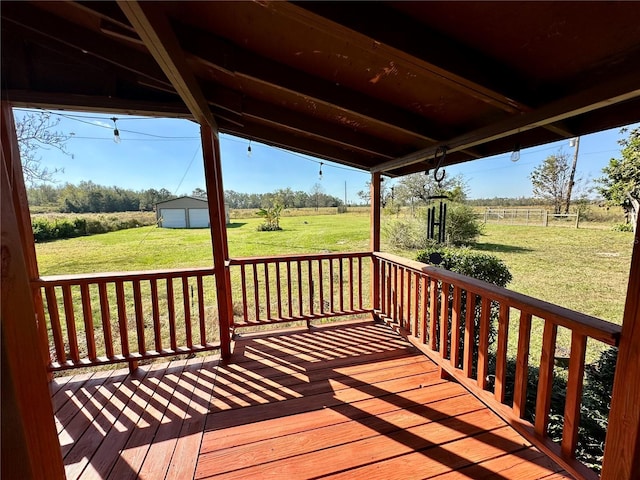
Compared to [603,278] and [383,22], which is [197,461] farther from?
[603,278]

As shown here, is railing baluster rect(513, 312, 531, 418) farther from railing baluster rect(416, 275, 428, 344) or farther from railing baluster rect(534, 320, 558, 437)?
railing baluster rect(416, 275, 428, 344)

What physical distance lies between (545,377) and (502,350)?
0.90 ft

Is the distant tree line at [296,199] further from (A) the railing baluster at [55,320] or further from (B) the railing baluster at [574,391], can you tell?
(B) the railing baluster at [574,391]

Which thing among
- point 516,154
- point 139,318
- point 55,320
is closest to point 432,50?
point 516,154

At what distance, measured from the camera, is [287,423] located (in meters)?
1.95

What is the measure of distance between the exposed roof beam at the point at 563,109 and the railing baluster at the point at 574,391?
3.65 ft

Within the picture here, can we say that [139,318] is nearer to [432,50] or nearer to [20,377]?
[20,377]

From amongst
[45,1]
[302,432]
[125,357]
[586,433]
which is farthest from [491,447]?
[45,1]

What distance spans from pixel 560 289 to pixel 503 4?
18.7 ft

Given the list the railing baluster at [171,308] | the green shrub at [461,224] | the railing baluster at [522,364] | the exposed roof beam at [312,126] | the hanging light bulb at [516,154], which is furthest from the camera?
the green shrub at [461,224]

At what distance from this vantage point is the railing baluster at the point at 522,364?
1718 mm

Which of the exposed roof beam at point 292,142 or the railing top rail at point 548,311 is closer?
the railing top rail at point 548,311

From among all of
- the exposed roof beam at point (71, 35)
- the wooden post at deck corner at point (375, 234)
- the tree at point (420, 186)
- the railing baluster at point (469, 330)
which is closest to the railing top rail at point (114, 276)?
the exposed roof beam at point (71, 35)

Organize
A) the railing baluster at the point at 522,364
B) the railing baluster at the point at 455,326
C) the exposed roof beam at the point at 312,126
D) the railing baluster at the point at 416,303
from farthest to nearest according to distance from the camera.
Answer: the railing baluster at the point at 416,303
the exposed roof beam at the point at 312,126
the railing baluster at the point at 455,326
the railing baluster at the point at 522,364
